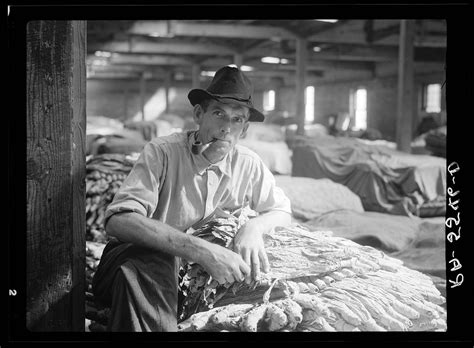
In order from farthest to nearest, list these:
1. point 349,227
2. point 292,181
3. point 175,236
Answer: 1. point 292,181
2. point 349,227
3. point 175,236

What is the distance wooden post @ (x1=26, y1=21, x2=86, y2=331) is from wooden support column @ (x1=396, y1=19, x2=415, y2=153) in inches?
133

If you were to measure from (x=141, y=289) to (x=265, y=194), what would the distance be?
0.71 m

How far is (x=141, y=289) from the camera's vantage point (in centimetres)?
233

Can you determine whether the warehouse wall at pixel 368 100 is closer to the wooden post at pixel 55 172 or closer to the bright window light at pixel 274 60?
the bright window light at pixel 274 60

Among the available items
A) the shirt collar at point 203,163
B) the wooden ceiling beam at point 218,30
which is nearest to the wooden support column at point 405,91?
the wooden ceiling beam at point 218,30

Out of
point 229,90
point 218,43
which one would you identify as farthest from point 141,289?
point 218,43

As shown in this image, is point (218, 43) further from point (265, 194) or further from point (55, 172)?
point (55, 172)

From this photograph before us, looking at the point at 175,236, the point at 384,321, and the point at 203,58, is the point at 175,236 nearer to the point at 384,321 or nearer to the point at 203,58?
the point at 384,321

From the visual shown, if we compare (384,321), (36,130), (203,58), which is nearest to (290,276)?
(384,321)

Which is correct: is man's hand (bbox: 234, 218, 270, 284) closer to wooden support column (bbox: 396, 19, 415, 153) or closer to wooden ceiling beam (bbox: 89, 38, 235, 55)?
wooden ceiling beam (bbox: 89, 38, 235, 55)

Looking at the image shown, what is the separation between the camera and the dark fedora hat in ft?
7.93

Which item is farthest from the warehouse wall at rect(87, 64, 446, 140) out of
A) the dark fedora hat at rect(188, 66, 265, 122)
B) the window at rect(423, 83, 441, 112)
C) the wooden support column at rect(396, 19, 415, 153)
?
the window at rect(423, 83, 441, 112)
